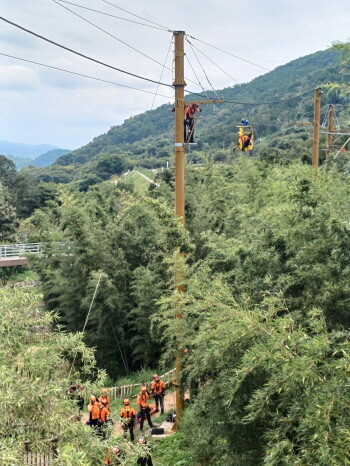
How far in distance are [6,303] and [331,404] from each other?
318 cm

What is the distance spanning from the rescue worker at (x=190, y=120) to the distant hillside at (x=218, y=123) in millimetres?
56071

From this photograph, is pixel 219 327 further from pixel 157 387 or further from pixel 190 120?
pixel 157 387

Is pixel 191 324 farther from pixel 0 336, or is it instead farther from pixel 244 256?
pixel 0 336

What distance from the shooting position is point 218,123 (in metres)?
90.4

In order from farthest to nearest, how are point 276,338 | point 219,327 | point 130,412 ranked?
point 130,412 < point 219,327 < point 276,338

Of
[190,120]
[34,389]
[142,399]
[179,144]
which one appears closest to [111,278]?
[142,399]

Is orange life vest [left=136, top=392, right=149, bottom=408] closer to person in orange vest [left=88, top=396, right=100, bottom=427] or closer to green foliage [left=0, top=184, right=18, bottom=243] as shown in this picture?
person in orange vest [left=88, top=396, right=100, bottom=427]

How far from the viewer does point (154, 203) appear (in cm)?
816

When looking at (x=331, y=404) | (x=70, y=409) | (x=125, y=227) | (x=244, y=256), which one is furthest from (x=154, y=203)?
(x=125, y=227)

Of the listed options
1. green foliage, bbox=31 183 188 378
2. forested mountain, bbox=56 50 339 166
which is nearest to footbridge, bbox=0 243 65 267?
green foliage, bbox=31 183 188 378

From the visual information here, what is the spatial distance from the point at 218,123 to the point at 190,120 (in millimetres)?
84732

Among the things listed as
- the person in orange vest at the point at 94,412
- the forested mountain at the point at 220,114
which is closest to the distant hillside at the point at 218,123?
the forested mountain at the point at 220,114

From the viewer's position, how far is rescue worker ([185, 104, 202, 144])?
8234mm

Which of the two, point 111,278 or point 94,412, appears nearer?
point 94,412
